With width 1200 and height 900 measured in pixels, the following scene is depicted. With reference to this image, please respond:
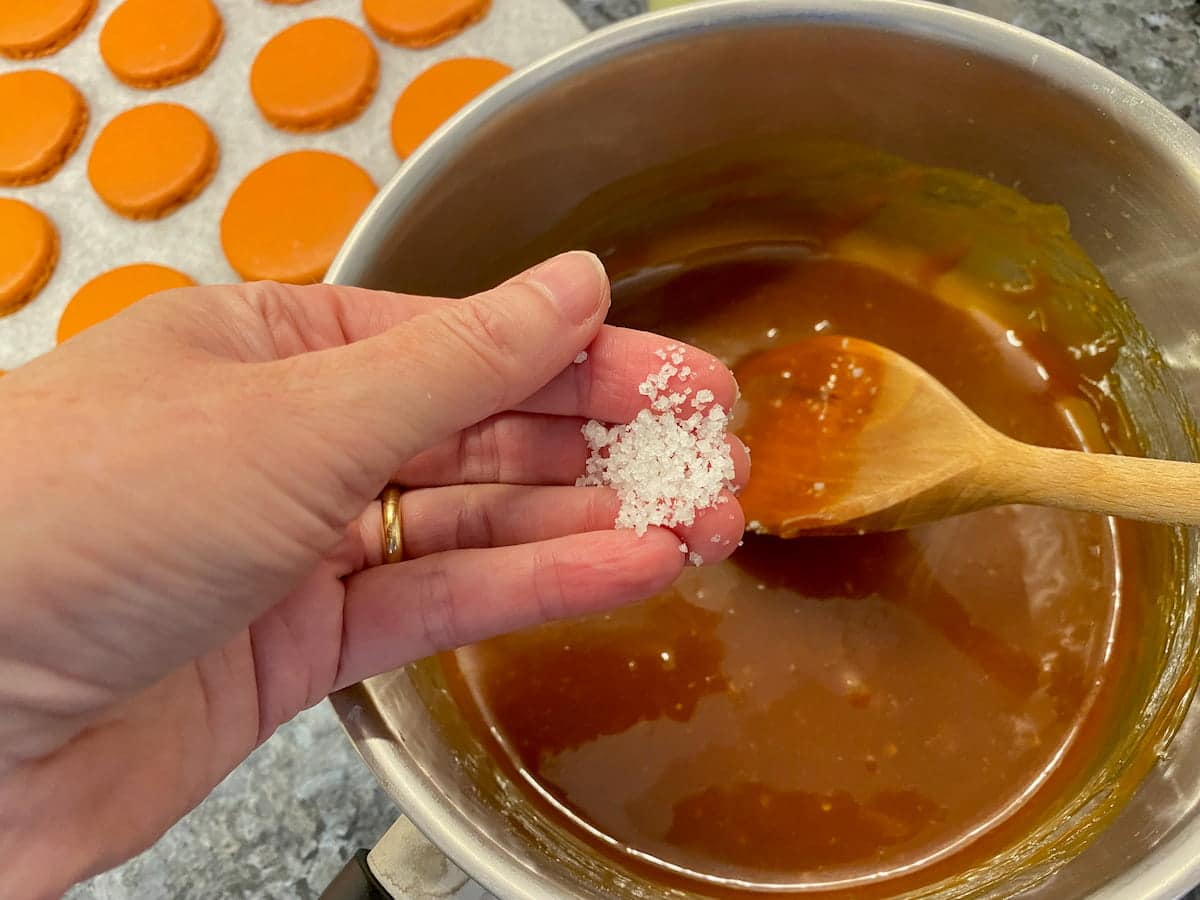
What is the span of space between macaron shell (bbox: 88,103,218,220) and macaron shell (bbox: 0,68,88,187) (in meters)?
0.06

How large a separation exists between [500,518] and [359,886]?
336mm

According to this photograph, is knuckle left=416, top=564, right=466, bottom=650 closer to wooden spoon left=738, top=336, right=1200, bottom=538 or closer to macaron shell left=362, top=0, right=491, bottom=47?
wooden spoon left=738, top=336, right=1200, bottom=538

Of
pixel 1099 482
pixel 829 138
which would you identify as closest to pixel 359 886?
pixel 1099 482

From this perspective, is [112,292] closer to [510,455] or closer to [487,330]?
[510,455]

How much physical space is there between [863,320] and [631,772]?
0.61m

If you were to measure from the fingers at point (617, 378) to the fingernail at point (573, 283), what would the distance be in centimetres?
9

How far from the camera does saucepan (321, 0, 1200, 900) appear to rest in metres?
0.79

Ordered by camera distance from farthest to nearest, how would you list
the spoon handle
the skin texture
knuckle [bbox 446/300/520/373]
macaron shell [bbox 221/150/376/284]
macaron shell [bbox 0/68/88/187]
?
macaron shell [bbox 0/68/88/187], macaron shell [bbox 221/150/376/284], the spoon handle, knuckle [bbox 446/300/520/373], the skin texture

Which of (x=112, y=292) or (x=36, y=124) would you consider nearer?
(x=112, y=292)

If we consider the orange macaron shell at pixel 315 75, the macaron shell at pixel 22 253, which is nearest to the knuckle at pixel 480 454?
the orange macaron shell at pixel 315 75

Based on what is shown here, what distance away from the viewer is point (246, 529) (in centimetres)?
58

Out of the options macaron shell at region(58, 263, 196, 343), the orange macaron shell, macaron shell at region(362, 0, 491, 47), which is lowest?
macaron shell at region(58, 263, 196, 343)

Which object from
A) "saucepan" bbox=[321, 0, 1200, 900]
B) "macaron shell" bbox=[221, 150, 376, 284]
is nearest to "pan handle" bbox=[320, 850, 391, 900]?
"saucepan" bbox=[321, 0, 1200, 900]

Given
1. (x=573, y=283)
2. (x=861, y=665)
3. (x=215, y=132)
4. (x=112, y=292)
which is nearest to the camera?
(x=573, y=283)
